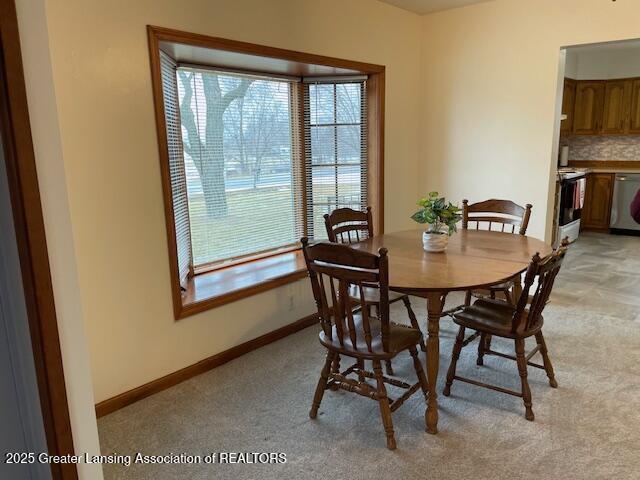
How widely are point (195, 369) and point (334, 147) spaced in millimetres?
2105

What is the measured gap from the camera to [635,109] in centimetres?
651

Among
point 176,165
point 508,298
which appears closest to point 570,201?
point 508,298

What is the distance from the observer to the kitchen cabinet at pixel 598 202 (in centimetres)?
665

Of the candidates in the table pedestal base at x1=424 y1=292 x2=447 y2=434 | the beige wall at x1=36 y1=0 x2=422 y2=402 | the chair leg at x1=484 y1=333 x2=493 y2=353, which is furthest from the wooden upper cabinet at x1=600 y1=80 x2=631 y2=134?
the table pedestal base at x1=424 y1=292 x2=447 y2=434

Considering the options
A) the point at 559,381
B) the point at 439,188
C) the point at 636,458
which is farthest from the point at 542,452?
the point at 439,188

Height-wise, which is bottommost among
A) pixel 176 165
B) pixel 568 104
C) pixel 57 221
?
pixel 57 221

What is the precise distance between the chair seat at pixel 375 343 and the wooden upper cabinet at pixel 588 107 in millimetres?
5906

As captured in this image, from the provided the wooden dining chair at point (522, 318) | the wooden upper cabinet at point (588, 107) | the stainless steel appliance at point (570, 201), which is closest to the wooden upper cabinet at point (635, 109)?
the wooden upper cabinet at point (588, 107)

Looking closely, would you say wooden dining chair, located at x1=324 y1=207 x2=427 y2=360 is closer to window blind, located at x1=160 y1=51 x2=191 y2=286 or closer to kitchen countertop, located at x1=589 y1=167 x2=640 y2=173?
window blind, located at x1=160 y1=51 x2=191 y2=286

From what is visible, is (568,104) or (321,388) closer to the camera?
(321,388)

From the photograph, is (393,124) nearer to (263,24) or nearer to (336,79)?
(336,79)

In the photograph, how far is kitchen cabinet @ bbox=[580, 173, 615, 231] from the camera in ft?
21.8

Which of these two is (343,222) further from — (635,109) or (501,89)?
(635,109)

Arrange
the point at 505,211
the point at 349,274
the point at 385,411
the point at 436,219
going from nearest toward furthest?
the point at 349,274, the point at 385,411, the point at 436,219, the point at 505,211
